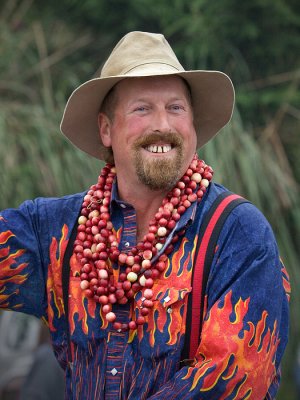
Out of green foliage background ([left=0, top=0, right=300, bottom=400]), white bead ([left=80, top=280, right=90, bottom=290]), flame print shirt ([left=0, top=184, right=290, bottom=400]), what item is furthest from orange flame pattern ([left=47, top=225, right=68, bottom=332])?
green foliage background ([left=0, top=0, right=300, bottom=400])

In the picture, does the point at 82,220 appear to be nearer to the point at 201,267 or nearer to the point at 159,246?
the point at 159,246

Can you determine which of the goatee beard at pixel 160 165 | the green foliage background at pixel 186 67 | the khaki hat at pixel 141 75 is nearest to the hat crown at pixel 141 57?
the khaki hat at pixel 141 75

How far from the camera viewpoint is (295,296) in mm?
6125

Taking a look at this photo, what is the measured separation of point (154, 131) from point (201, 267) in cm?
46

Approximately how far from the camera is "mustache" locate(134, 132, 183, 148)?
9.82 feet

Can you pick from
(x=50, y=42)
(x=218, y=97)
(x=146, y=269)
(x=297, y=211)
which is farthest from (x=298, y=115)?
(x=146, y=269)

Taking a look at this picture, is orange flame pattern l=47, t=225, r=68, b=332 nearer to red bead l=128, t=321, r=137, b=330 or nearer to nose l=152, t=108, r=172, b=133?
red bead l=128, t=321, r=137, b=330

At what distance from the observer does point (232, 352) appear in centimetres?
274

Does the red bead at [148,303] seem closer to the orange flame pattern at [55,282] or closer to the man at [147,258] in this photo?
the man at [147,258]

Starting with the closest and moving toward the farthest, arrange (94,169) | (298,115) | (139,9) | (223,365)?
(223,365)
(94,169)
(298,115)
(139,9)

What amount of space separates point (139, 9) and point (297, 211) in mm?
2148

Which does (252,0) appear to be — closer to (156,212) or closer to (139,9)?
(139,9)

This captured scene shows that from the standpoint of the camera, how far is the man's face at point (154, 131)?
3008 millimetres

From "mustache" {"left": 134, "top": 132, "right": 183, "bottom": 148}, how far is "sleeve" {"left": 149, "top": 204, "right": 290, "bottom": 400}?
326mm
